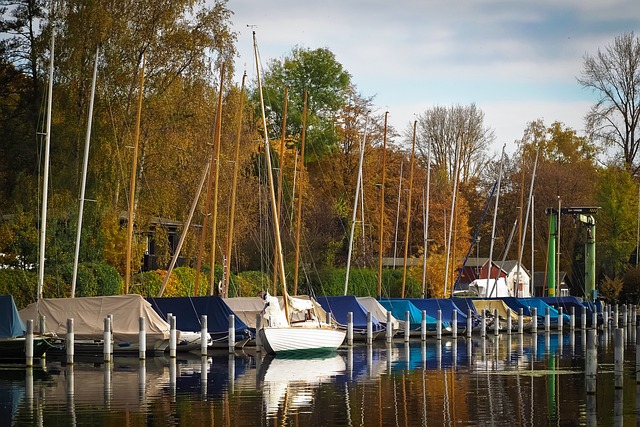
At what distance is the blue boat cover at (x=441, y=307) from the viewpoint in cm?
5931

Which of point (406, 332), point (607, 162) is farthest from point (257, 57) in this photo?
point (607, 162)

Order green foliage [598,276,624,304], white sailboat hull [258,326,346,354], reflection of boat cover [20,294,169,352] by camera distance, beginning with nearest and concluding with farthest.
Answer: reflection of boat cover [20,294,169,352], white sailboat hull [258,326,346,354], green foliage [598,276,624,304]

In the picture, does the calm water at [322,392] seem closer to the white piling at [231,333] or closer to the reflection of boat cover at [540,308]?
the white piling at [231,333]

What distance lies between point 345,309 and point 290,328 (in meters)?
10.5

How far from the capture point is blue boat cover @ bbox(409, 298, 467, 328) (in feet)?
195

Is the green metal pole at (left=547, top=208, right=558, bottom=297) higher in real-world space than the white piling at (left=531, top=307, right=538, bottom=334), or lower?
higher

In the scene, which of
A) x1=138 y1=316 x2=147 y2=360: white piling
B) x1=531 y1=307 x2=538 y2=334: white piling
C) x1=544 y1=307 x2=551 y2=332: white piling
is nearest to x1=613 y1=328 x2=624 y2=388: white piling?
x1=138 y1=316 x2=147 y2=360: white piling

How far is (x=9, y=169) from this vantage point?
56.9m

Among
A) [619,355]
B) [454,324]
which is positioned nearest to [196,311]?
[454,324]

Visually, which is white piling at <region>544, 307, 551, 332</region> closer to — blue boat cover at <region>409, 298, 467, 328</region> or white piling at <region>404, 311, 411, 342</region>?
blue boat cover at <region>409, 298, 467, 328</region>

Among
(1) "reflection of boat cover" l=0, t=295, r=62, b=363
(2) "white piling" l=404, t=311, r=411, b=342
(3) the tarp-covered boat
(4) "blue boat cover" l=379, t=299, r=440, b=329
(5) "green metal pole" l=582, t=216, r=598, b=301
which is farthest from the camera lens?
(5) "green metal pole" l=582, t=216, r=598, b=301

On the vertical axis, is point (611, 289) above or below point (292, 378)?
above

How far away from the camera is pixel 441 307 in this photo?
198 ft

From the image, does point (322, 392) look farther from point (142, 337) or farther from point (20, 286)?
point (20, 286)
